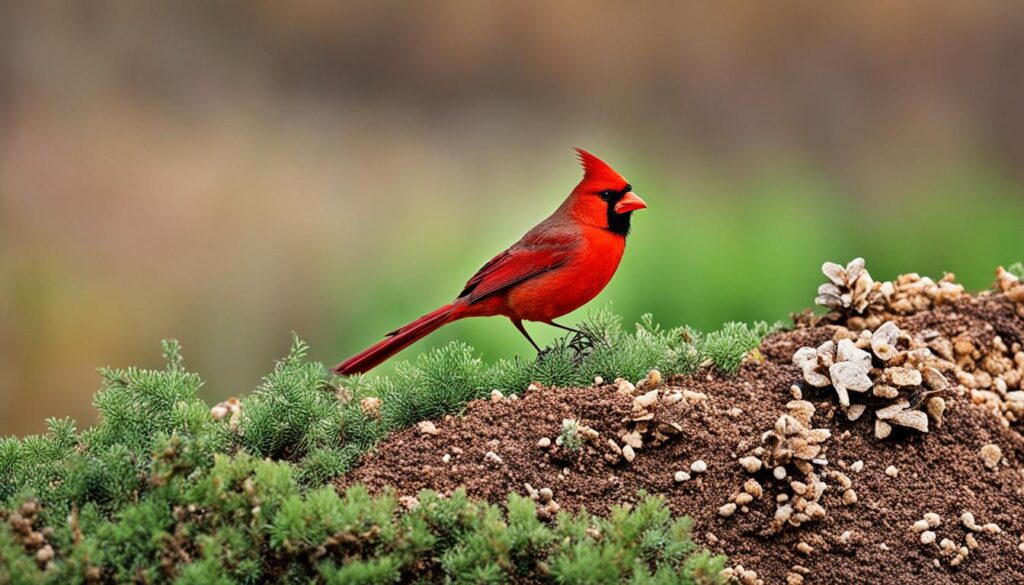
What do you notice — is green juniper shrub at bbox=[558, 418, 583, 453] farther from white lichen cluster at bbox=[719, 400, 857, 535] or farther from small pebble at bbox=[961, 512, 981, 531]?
small pebble at bbox=[961, 512, 981, 531]

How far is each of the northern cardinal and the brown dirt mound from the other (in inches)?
15.6

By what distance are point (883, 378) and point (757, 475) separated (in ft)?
1.81

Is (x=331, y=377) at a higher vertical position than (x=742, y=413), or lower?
higher

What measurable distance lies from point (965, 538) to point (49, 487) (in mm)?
2408

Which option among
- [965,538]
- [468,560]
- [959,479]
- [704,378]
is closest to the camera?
[468,560]

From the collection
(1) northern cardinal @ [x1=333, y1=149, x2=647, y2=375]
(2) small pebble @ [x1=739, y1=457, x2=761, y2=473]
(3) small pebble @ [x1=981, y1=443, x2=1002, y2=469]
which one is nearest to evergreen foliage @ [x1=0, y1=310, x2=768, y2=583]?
(2) small pebble @ [x1=739, y1=457, x2=761, y2=473]

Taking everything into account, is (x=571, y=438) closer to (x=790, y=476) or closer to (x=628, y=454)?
(x=628, y=454)

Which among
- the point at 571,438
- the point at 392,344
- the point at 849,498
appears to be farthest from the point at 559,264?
the point at 849,498

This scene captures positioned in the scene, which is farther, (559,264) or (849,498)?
(559,264)

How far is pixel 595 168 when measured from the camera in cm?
380

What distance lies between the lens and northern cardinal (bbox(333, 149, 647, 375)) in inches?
147

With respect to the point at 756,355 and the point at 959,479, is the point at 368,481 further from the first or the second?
the point at 959,479

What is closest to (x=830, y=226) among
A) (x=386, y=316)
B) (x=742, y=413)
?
(x=386, y=316)

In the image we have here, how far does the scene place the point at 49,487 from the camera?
2.95m
